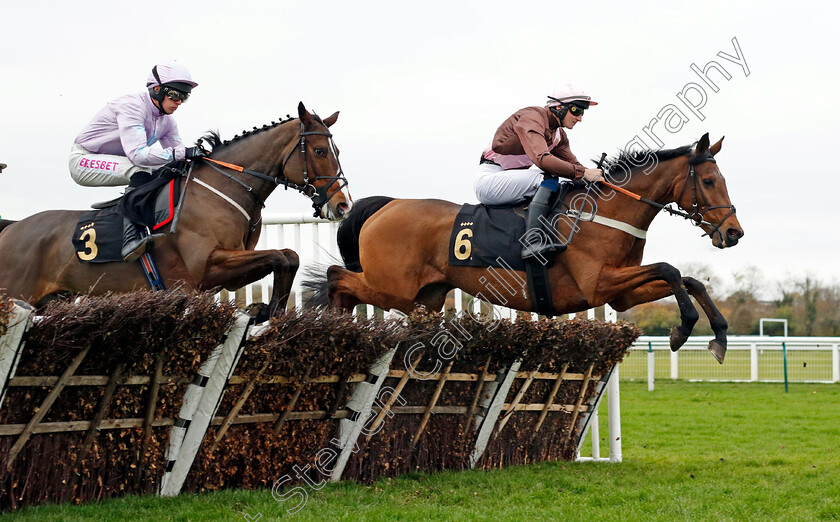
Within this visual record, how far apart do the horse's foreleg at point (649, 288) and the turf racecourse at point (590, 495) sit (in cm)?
93

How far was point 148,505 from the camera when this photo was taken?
13.9ft

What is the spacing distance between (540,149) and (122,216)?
2597mm

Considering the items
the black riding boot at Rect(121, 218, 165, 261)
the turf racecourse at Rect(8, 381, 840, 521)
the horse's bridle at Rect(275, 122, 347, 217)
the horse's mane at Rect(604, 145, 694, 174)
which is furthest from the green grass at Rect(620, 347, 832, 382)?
the black riding boot at Rect(121, 218, 165, 261)

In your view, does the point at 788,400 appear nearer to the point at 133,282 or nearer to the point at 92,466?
the point at 133,282

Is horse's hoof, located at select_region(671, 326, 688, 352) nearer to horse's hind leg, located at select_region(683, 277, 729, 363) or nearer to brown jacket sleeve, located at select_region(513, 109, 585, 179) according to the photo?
horse's hind leg, located at select_region(683, 277, 729, 363)

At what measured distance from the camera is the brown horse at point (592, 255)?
5.77 meters

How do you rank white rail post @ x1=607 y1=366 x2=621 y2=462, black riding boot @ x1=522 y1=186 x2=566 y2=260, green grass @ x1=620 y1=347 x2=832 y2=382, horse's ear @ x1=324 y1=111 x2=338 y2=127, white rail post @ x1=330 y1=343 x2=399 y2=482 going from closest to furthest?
white rail post @ x1=330 y1=343 x2=399 y2=482 → black riding boot @ x1=522 y1=186 x2=566 y2=260 → horse's ear @ x1=324 y1=111 x2=338 y2=127 → white rail post @ x1=607 y1=366 x2=621 y2=462 → green grass @ x1=620 y1=347 x2=832 y2=382

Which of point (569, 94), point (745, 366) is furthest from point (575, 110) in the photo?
point (745, 366)

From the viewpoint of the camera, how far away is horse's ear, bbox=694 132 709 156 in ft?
19.4

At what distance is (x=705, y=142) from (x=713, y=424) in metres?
5.71

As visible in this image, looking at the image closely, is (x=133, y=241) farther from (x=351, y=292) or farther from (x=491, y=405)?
(x=491, y=405)

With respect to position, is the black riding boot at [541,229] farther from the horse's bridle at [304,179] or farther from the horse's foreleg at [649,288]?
the horse's bridle at [304,179]

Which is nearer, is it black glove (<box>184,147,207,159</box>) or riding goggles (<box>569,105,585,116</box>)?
black glove (<box>184,147,207,159</box>)

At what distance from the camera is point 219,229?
570 cm
